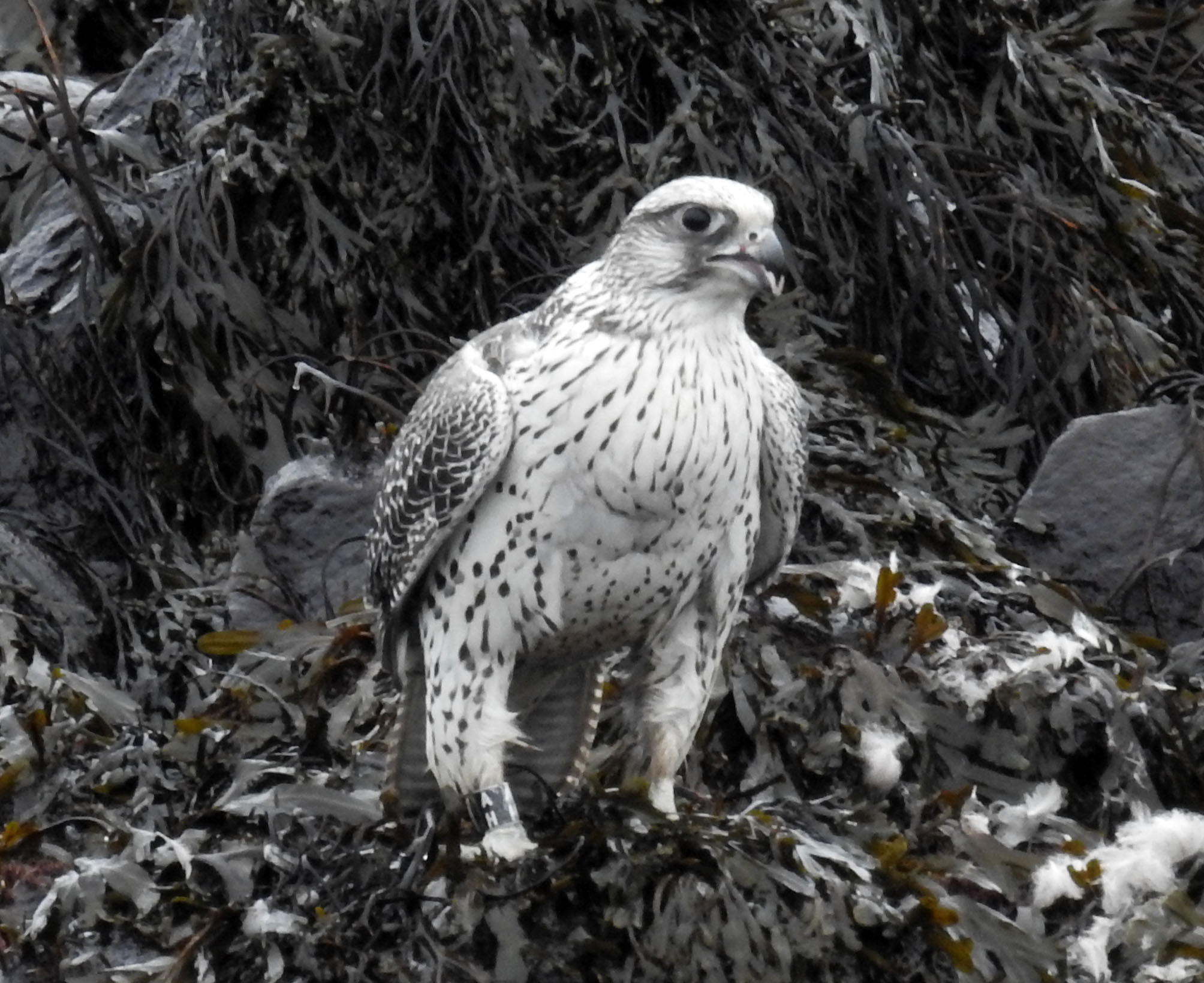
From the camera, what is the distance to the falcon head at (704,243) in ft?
11.4

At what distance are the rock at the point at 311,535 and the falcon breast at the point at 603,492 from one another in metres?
1.17

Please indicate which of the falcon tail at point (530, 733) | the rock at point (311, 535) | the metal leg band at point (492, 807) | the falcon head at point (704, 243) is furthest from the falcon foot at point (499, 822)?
the rock at point (311, 535)

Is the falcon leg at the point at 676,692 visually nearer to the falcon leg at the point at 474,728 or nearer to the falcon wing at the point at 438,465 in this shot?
the falcon leg at the point at 474,728

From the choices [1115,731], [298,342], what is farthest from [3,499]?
[1115,731]

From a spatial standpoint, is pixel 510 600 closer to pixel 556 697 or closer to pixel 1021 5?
pixel 556 697

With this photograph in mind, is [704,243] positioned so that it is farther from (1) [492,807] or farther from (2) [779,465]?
(1) [492,807]

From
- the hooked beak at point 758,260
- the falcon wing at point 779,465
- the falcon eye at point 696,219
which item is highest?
the falcon eye at point 696,219

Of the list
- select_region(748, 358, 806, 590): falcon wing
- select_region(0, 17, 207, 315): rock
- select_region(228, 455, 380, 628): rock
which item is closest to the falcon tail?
select_region(748, 358, 806, 590): falcon wing

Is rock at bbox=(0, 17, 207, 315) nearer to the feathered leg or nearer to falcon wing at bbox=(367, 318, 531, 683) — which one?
falcon wing at bbox=(367, 318, 531, 683)

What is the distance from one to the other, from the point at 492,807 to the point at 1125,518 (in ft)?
7.02

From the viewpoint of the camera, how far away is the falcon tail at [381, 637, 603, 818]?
3.99 metres

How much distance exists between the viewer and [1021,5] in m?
6.27

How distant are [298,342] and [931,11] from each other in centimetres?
202

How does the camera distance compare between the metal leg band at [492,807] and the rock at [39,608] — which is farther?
the rock at [39,608]
